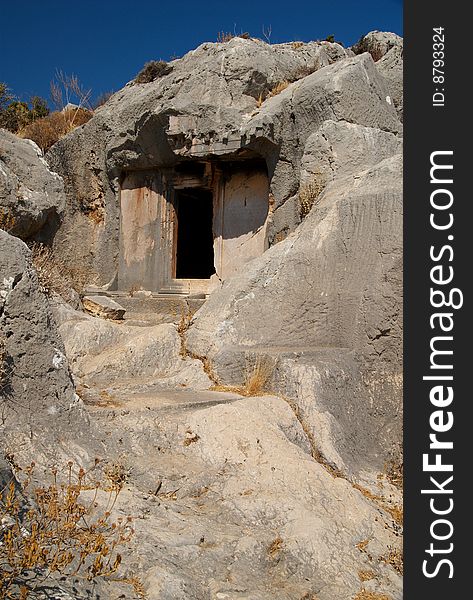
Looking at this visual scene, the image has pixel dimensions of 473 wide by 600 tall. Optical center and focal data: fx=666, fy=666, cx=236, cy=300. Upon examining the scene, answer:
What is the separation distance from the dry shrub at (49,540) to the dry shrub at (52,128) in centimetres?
1025

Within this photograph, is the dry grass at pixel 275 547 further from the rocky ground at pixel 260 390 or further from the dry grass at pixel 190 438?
the dry grass at pixel 190 438

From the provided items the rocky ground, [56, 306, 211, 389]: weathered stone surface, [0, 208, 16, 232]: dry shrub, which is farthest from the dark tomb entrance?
[56, 306, 211, 389]: weathered stone surface

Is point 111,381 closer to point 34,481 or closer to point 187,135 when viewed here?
point 34,481

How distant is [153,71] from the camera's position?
1226cm

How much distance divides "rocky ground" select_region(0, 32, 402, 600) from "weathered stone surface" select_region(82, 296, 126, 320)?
0.25 meters

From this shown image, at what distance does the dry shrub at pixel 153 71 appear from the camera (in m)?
12.0

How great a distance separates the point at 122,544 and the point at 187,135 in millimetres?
8334

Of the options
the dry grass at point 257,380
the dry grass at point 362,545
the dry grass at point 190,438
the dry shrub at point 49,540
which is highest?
the dry grass at point 257,380

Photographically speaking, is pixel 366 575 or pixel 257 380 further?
pixel 257 380

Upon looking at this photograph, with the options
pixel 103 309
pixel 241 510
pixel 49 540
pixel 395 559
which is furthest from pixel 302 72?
pixel 49 540

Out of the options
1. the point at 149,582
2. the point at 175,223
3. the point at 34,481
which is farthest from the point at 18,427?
the point at 175,223

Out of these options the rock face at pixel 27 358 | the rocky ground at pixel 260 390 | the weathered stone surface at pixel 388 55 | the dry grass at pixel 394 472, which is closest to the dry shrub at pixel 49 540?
the rocky ground at pixel 260 390

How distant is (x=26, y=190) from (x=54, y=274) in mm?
1207

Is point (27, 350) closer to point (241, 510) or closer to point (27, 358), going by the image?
point (27, 358)
